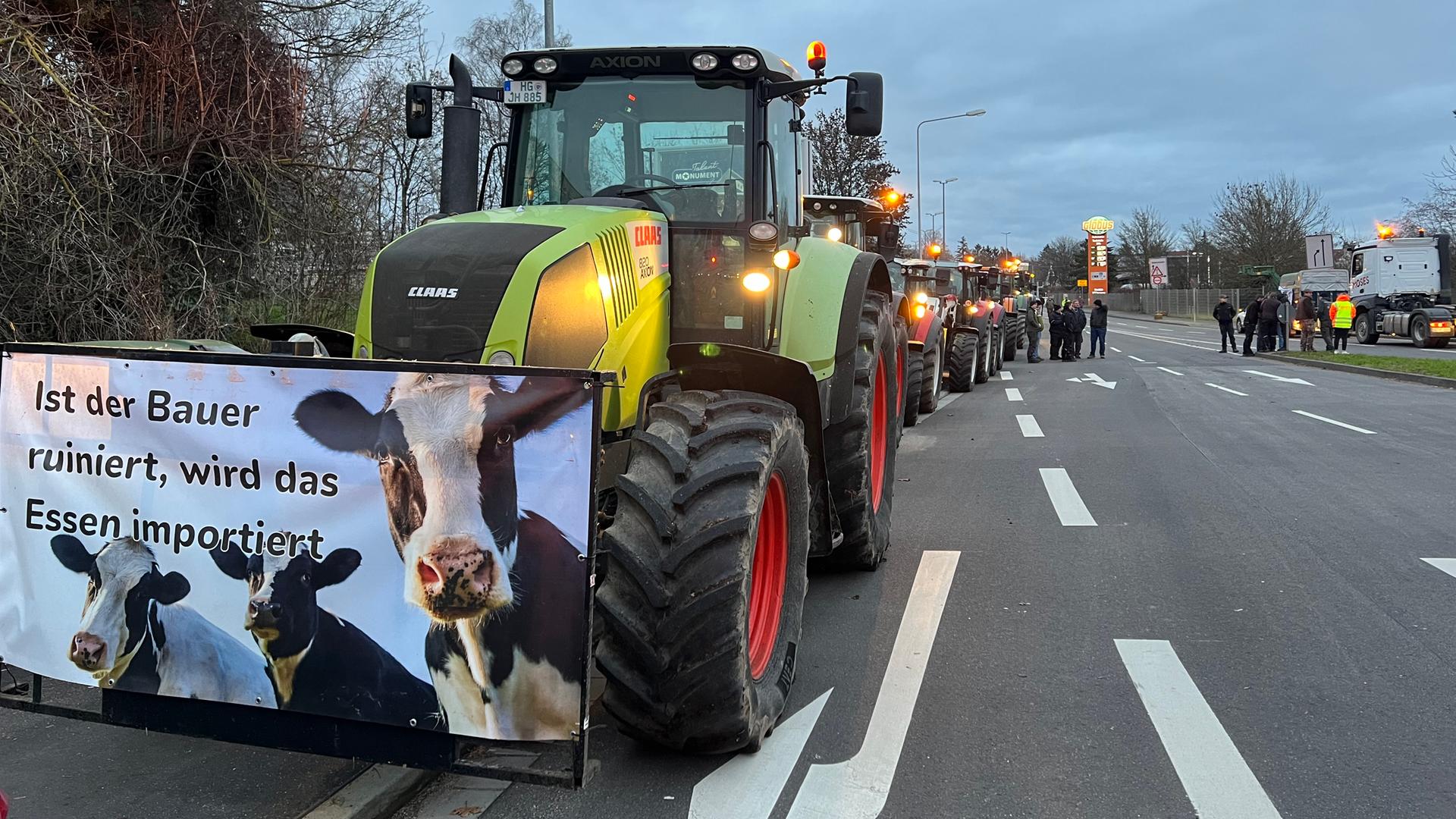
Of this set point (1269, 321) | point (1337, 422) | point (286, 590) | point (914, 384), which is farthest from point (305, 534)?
point (1269, 321)

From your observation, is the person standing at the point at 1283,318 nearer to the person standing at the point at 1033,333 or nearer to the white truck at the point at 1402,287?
the white truck at the point at 1402,287

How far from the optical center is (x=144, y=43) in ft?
32.4

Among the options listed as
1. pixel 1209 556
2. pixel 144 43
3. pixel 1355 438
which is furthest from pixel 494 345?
pixel 1355 438

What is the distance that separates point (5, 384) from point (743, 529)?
246 centimetres

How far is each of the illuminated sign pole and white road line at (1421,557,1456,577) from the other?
76289 millimetres

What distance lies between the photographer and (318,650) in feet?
10.3

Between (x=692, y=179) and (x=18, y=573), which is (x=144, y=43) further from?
(x=18, y=573)

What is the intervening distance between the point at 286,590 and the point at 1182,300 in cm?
8523

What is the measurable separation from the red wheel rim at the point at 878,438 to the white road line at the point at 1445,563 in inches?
135

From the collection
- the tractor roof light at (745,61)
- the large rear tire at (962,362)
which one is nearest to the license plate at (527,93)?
the tractor roof light at (745,61)

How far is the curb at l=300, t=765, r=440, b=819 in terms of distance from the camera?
3455 millimetres

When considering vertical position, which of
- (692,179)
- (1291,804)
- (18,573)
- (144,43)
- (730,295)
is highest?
(144,43)

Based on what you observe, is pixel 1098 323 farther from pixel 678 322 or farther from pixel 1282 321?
pixel 678 322

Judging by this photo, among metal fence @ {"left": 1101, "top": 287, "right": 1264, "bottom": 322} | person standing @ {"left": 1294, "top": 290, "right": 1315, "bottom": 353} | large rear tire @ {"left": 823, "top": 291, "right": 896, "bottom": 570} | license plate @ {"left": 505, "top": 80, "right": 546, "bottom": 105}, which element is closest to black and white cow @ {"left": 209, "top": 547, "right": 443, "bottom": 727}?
license plate @ {"left": 505, "top": 80, "right": 546, "bottom": 105}
